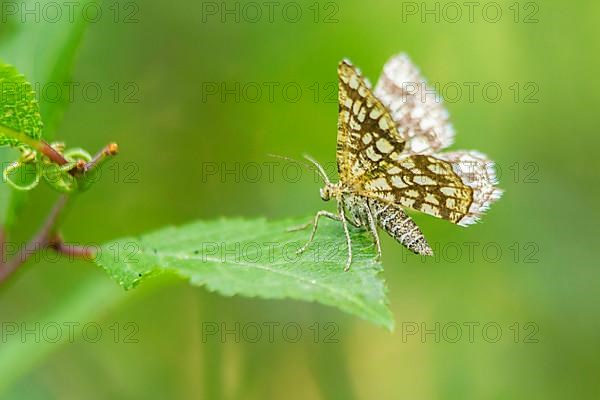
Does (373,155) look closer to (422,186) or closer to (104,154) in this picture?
(422,186)

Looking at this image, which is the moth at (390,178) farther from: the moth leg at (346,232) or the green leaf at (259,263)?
the green leaf at (259,263)

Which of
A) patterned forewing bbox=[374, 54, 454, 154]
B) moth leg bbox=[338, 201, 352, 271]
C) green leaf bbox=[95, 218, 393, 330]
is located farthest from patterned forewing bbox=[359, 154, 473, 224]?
patterned forewing bbox=[374, 54, 454, 154]

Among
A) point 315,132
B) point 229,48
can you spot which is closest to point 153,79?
point 229,48


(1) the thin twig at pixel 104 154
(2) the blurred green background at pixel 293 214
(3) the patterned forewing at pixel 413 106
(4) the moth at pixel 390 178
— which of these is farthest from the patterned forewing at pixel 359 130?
(2) the blurred green background at pixel 293 214

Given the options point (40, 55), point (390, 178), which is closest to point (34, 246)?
point (40, 55)

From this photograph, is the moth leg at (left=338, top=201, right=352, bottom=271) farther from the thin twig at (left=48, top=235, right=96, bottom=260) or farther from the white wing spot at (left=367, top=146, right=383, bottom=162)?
the thin twig at (left=48, top=235, right=96, bottom=260)

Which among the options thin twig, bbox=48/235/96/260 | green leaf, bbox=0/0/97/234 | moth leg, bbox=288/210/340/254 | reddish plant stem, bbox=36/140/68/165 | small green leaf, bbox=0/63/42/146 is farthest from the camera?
green leaf, bbox=0/0/97/234
